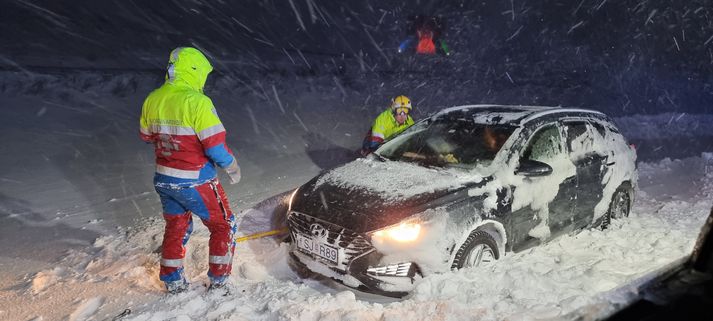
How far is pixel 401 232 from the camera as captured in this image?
3545 millimetres

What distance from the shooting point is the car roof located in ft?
15.4

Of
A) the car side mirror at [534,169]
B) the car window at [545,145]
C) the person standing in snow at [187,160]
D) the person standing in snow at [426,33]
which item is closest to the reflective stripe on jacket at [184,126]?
the person standing in snow at [187,160]

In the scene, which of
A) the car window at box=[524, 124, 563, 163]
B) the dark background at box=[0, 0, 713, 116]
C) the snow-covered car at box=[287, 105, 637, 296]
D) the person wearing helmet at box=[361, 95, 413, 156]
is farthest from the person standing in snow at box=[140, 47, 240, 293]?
the dark background at box=[0, 0, 713, 116]

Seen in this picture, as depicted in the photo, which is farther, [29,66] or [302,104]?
[302,104]

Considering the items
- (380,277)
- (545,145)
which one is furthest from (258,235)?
(545,145)

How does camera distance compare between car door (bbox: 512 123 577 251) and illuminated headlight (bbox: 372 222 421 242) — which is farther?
car door (bbox: 512 123 577 251)

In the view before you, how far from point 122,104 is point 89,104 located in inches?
30.4

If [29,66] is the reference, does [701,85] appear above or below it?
above

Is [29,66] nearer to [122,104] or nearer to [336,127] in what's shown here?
[122,104]

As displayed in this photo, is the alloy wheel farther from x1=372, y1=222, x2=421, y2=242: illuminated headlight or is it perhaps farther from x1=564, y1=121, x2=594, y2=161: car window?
x1=564, y1=121, x2=594, y2=161: car window

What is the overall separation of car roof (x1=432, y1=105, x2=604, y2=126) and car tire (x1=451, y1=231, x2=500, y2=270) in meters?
1.32

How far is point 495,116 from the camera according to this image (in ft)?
15.9

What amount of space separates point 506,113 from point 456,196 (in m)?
1.59

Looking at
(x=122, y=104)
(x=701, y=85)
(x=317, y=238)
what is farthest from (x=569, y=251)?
(x=701, y=85)
